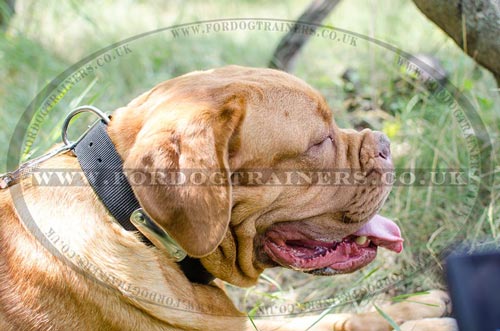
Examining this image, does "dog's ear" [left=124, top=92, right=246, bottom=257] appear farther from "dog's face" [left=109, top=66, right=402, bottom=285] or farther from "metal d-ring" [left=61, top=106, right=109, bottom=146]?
"metal d-ring" [left=61, top=106, right=109, bottom=146]

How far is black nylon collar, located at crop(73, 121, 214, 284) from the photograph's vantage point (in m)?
2.69

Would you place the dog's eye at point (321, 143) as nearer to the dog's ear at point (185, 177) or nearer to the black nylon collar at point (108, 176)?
the dog's ear at point (185, 177)

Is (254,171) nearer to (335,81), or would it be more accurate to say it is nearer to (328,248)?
(328,248)

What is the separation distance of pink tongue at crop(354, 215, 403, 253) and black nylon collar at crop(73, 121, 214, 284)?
95 cm

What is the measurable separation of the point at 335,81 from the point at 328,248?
318cm

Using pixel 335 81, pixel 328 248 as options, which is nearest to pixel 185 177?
pixel 328 248

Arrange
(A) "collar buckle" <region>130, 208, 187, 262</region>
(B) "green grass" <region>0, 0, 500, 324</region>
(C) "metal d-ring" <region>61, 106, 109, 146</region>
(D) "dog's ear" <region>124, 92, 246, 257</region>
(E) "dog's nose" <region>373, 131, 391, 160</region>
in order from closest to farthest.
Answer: (D) "dog's ear" <region>124, 92, 246, 257</region>, (A) "collar buckle" <region>130, 208, 187, 262</region>, (C) "metal d-ring" <region>61, 106, 109, 146</region>, (E) "dog's nose" <region>373, 131, 391, 160</region>, (B) "green grass" <region>0, 0, 500, 324</region>

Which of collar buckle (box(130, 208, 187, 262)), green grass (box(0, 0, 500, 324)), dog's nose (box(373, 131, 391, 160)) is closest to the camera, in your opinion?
collar buckle (box(130, 208, 187, 262))

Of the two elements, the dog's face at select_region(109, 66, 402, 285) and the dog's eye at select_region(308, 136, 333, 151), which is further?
the dog's eye at select_region(308, 136, 333, 151)

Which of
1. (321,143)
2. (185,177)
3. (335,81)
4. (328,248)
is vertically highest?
(335,81)
